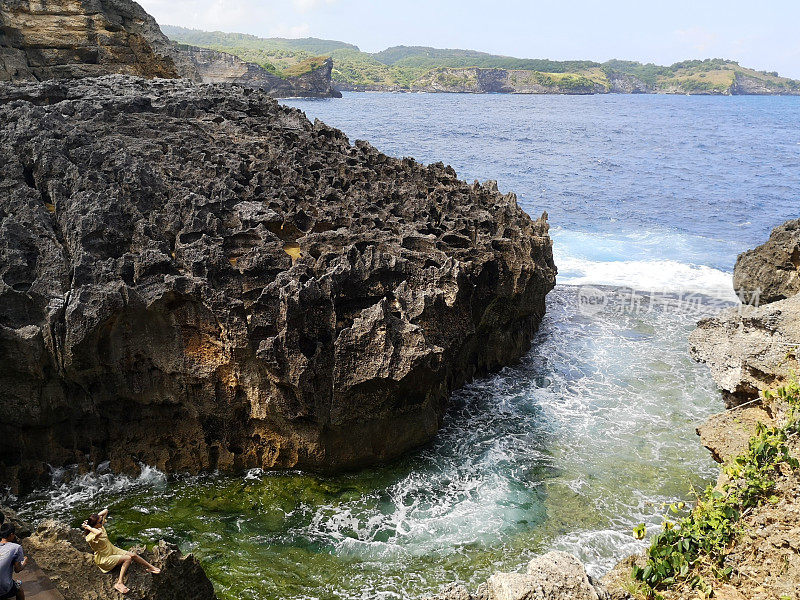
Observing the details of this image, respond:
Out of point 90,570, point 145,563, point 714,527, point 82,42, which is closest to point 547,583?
point 714,527

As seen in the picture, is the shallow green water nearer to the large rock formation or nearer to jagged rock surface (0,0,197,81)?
the large rock formation

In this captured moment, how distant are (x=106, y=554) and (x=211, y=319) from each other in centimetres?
539

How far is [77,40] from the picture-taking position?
27.2m

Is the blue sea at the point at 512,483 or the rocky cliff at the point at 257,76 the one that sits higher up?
the rocky cliff at the point at 257,76

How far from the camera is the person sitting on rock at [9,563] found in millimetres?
6969

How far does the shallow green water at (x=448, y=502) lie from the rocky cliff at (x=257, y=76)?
83.1m

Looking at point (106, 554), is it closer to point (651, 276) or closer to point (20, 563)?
point (20, 563)

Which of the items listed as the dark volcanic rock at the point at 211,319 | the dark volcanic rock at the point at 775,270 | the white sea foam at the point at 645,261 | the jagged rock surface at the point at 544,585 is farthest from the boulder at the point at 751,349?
the white sea foam at the point at 645,261

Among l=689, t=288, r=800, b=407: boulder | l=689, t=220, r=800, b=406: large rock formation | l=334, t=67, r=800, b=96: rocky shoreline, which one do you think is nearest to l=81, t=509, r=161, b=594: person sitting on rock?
l=689, t=220, r=800, b=406: large rock formation

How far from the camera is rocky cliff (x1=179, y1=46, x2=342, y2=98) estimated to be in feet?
321

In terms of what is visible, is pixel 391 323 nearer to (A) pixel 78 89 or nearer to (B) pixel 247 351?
(B) pixel 247 351

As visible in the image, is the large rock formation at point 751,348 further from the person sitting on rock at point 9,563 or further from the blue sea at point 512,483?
the person sitting on rock at point 9,563

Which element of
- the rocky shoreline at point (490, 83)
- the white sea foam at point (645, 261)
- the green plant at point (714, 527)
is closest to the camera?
the green plant at point (714, 527)

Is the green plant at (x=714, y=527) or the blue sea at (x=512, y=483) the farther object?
the blue sea at (x=512, y=483)
